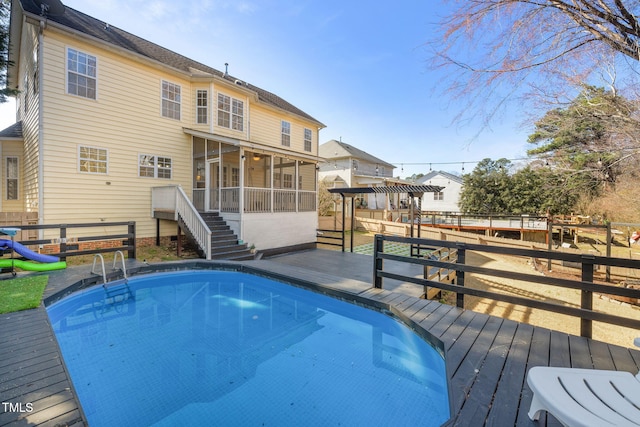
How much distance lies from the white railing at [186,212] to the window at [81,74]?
12.2ft

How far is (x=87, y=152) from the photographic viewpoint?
30.5 feet

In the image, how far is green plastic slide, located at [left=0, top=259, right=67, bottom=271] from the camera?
6.09 metres

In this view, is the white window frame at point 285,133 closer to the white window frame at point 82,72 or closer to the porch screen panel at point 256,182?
the porch screen panel at point 256,182

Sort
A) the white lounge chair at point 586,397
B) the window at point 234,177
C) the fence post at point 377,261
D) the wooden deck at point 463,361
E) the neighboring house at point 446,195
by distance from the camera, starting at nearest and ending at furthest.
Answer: the white lounge chair at point 586,397 < the wooden deck at point 463,361 < the fence post at point 377,261 < the window at point 234,177 < the neighboring house at point 446,195

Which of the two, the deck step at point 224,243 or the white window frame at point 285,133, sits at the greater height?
the white window frame at point 285,133

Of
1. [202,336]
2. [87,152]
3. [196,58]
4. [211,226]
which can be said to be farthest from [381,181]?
[202,336]

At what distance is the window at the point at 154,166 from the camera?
416 inches

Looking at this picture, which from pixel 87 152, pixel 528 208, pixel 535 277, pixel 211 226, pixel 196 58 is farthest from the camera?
pixel 528 208

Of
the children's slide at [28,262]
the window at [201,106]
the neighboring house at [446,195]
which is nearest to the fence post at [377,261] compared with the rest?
the children's slide at [28,262]

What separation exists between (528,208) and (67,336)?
31.2 meters

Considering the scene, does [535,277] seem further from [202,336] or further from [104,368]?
[104,368]

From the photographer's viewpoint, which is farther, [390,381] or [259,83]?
[259,83]

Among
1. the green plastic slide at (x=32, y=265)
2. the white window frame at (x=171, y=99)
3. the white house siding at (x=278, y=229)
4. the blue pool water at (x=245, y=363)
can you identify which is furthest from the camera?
the white window frame at (x=171, y=99)

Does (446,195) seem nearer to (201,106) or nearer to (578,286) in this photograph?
(201,106)
